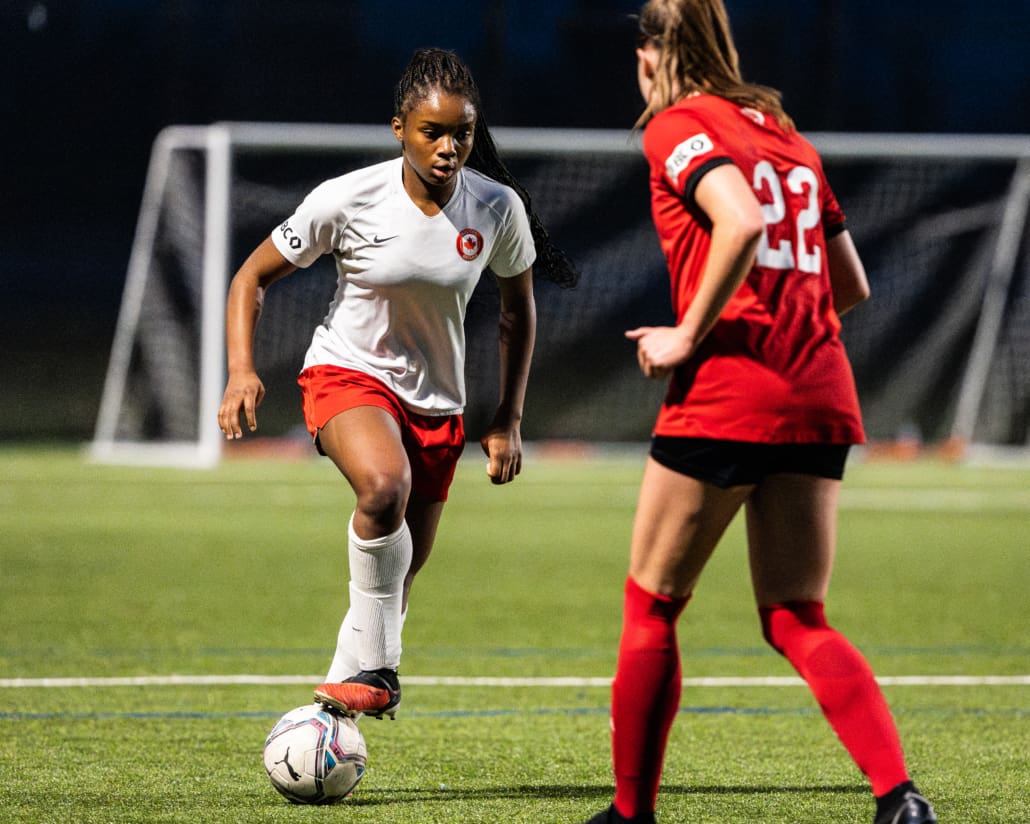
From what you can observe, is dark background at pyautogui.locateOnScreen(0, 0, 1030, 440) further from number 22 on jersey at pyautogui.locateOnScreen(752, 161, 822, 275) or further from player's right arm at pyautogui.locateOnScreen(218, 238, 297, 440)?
number 22 on jersey at pyautogui.locateOnScreen(752, 161, 822, 275)

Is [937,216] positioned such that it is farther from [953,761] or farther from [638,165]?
[953,761]

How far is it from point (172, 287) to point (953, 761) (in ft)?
53.0

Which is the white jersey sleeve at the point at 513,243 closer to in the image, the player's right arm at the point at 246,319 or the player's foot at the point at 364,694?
the player's right arm at the point at 246,319

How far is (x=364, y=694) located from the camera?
416cm

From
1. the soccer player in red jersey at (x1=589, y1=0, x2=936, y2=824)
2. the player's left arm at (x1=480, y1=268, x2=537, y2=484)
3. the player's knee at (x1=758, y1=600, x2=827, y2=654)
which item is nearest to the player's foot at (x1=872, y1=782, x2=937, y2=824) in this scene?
the soccer player in red jersey at (x1=589, y1=0, x2=936, y2=824)

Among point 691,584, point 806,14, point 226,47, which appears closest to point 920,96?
point 806,14

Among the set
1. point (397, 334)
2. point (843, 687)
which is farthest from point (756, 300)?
point (397, 334)

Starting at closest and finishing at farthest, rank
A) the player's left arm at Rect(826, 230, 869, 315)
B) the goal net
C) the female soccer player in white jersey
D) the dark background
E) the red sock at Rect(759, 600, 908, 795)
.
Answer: the red sock at Rect(759, 600, 908, 795)
the player's left arm at Rect(826, 230, 869, 315)
the female soccer player in white jersey
the goal net
the dark background

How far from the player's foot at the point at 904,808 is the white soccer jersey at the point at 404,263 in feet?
5.58

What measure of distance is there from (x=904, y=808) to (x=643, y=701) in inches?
21.6

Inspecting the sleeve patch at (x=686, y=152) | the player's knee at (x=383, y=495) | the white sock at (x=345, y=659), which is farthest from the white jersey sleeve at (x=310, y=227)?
the sleeve patch at (x=686, y=152)

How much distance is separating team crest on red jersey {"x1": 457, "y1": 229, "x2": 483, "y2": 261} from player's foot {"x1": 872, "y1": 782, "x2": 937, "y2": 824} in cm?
186

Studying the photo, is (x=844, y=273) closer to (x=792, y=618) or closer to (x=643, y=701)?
(x=792, y=618)

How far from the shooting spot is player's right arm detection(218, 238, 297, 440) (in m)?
4.16
